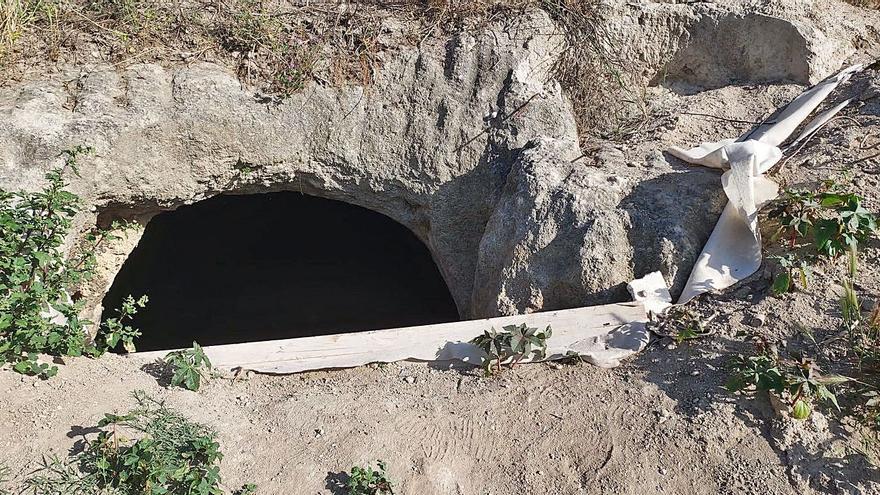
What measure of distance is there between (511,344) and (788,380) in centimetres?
105

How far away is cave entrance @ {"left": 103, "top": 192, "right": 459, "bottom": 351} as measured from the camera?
6223 millimetres

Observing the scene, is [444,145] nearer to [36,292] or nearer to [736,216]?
[736,216]

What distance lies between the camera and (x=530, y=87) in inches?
172

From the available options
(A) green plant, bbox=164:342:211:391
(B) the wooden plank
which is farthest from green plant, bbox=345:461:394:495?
(A) green plant, bbox=164:342:211:391

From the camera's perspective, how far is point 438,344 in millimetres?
3354

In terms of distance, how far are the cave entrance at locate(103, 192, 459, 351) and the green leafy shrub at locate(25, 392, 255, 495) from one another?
3473 mm

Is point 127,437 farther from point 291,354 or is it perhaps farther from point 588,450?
point 588,450

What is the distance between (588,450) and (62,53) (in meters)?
3.61

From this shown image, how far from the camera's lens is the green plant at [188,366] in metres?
3.04

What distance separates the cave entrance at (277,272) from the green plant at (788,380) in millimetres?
3376

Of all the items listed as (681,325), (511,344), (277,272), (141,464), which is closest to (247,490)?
(141,464)

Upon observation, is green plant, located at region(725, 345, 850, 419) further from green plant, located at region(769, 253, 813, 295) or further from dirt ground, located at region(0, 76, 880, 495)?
green plant, located at region(769, 253, 813, 295)

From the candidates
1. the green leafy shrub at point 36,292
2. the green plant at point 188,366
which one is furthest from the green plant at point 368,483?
the green leafy shrub at point 36,292

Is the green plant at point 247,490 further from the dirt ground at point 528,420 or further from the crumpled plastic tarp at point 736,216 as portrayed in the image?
the crumpled plastic tarp at point 736,216
